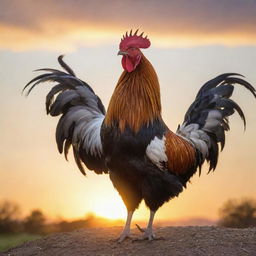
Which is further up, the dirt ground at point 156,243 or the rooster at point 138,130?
the rooster at point 138,130

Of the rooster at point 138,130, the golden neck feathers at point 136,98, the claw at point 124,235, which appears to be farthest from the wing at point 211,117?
the claw at point 124,235

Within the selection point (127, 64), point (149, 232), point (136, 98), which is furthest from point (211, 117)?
point (149, 232)

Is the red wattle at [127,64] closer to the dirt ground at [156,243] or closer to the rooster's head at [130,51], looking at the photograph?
the rooster's head at [130,51]

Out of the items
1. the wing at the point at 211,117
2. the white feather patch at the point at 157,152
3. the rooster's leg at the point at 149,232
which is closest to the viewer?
the white feather patch at the point at 157,152

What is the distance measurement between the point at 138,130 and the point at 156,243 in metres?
1.39

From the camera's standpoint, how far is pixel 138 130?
21.5 feet

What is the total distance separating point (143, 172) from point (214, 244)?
1.34m

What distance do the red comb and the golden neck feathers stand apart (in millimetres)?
159

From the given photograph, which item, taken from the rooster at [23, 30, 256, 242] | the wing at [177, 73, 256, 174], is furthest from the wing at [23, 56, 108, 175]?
the wing at [177, 73, 256, 174]

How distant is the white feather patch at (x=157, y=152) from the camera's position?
6430mm

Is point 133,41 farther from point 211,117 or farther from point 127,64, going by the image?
point 211,117

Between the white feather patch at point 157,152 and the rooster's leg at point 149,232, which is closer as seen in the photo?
the white feather patch at point 157,152

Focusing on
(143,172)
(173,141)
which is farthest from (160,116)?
(143,172)

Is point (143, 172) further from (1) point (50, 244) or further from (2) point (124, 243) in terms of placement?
(1) point (50, 244)
